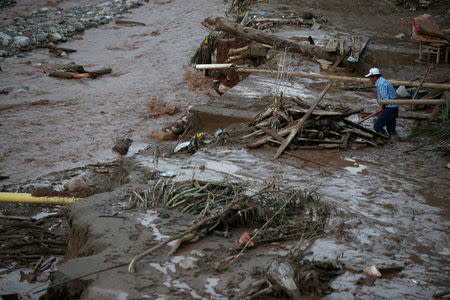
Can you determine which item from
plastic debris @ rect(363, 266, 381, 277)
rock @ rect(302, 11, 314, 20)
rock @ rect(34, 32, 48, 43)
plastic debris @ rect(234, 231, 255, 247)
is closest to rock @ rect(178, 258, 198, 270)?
plastic debris @ rect(234, 231, 255, 247)

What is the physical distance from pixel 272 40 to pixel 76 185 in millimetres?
6641

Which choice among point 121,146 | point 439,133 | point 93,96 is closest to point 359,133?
point 439,133

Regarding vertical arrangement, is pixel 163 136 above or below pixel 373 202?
below

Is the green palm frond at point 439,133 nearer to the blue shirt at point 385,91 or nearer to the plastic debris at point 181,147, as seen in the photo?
the blue shirt at point 385,91

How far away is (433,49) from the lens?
33.7 feet

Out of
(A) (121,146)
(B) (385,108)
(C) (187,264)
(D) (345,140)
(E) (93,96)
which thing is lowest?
(A) (121,146)

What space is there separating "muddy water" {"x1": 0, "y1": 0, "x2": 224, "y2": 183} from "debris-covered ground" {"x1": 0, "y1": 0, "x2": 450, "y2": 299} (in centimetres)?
5

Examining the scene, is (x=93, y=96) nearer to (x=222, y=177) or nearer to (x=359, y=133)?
(x=222, y=177)

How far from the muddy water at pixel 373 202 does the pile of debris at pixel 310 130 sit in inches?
8.9

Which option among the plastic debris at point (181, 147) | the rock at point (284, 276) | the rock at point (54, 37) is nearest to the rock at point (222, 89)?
the plastic debris at point (181, 147)

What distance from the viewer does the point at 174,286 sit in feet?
11.4

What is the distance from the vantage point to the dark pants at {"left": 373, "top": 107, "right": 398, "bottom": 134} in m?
6.66

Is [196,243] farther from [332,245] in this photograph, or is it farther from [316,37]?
[316,37]

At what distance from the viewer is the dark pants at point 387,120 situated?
21.9 feet
